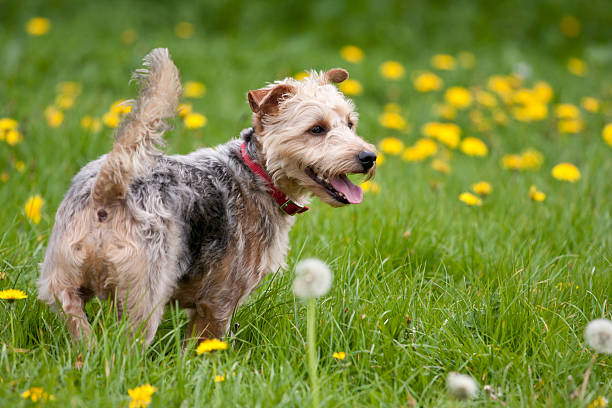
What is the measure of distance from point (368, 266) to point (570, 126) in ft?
14.9

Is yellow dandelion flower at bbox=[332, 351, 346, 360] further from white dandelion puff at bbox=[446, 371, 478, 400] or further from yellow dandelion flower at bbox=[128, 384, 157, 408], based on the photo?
yellow dandelion flower at bbox=[128, 384, 157, 408]

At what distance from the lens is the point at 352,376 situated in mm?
3127

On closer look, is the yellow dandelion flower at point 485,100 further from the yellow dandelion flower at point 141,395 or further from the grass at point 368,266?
the yellow dandelion flower at point 141,395

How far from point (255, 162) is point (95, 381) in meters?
1.56

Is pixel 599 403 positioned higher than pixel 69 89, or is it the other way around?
pixel 69 89

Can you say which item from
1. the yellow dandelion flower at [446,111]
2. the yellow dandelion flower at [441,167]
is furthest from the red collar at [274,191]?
the yellow dandelion flower at [446,111]

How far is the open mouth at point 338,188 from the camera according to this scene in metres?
3.66

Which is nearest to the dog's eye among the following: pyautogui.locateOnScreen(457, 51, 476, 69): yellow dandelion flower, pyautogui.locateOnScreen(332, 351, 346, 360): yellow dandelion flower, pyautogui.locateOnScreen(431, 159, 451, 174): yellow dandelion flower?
pyautogui.locateOnScreen(332, 351, 346, 360): yellow dandelion flower

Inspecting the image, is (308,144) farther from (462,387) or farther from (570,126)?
(570,126)

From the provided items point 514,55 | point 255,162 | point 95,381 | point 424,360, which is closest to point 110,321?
point 95,381

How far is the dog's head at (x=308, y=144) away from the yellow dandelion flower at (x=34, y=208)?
2.08 m

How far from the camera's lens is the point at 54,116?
6.26m

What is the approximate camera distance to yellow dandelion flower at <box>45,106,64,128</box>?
6.21 m

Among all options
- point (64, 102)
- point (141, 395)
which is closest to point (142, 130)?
point (141, 395)
